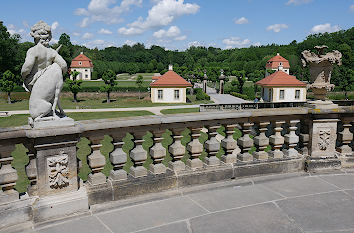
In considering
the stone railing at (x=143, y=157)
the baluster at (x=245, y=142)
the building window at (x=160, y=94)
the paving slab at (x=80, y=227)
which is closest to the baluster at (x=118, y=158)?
the stone railing at (x=143, y=157)

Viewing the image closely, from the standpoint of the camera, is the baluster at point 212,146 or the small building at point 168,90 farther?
the small building at point 168,90

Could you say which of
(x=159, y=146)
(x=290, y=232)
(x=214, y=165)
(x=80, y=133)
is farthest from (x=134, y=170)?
(x=290, y=232)

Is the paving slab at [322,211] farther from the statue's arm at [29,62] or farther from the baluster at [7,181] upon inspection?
the statue's arm at [29,62]

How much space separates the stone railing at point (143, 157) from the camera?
3900 mm

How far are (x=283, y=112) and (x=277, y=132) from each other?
0.37 meters

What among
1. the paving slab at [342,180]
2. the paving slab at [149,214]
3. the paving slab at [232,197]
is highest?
the paving slab at [342,180]

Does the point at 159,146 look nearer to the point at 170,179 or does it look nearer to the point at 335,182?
the point at 170,179

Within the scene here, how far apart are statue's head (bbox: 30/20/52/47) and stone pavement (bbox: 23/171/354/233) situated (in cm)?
218

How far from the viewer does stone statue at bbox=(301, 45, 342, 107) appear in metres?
5.66

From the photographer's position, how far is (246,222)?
13.0 ft

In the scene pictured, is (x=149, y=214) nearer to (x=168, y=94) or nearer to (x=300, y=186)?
(x=300, y=186)

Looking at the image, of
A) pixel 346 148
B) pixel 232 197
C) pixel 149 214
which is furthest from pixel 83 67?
pixel 149 214

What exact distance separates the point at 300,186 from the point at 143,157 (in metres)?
2.48

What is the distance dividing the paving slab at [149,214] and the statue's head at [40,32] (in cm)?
224
